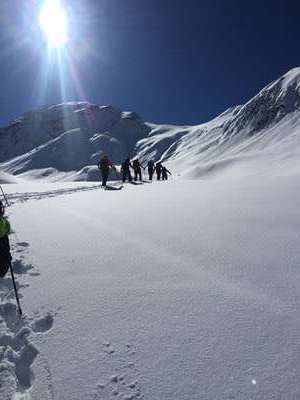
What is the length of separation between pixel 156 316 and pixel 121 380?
31.9 inches

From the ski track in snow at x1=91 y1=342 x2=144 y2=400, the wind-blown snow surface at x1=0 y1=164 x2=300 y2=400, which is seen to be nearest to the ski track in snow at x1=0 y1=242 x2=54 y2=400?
the wind-blown snow surface at x1=0 y1=164 x2=300 y2=400

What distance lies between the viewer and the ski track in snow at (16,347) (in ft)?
7.77

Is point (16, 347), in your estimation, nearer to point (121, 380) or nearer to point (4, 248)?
point (121, 380)

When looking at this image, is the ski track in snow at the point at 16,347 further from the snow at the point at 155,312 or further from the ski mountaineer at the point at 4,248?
the ski mountaineer at the point at 4,248

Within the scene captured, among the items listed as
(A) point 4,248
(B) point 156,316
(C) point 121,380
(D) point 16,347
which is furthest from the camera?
(A) point 4,248

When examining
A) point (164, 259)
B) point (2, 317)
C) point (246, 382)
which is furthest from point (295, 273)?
point (2, 317)

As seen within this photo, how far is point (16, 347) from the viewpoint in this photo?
9.27 ft

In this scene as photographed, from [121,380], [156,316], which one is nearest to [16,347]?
[121,380]

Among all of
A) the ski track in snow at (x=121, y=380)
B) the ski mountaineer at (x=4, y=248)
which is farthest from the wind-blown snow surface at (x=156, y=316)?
the ski mountaineer at (x=4, y=248)

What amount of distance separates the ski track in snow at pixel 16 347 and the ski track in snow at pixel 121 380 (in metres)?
0.35

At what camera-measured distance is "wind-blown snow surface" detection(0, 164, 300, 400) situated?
2.29 meters

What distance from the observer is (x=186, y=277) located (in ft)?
12.8

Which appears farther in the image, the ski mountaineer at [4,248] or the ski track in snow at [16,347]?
the ski mountaineer at [4,248]

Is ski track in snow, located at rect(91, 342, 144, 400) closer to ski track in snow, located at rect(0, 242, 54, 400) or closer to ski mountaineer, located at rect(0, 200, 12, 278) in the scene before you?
ski track in snow, located at rect(0, 242, 54, 400)
